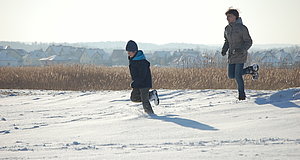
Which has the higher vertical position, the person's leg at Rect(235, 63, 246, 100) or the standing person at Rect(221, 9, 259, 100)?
the standing person at Rect(221, 9, 259, 100)

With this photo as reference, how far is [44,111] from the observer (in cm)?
677

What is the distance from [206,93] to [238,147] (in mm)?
4198

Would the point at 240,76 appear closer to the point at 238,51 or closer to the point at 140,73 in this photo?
the point at 238,51

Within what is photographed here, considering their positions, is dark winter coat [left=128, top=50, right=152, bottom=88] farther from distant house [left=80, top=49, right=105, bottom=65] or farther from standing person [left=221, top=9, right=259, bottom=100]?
distant house [left=80, top=49, right=105, bottom=65]

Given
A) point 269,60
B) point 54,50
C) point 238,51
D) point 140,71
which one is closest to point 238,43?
point 238,51

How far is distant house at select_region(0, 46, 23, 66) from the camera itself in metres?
63.1

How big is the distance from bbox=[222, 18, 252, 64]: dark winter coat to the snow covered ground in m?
0.76

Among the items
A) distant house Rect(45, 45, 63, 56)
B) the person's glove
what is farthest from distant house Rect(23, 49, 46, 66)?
the person's glove

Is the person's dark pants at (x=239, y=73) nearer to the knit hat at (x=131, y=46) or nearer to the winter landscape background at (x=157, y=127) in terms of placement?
the winter landscape background at (x=157, y=127)

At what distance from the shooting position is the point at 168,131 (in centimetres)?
402

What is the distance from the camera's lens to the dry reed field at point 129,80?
10.1 m

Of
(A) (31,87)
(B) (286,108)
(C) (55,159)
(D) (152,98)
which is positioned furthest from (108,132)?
(A) (31,87)

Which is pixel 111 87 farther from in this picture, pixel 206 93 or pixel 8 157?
pixel 8 157

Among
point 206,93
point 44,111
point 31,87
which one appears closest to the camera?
point 44,111
